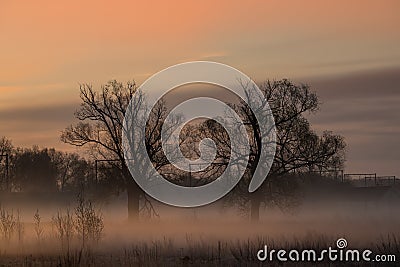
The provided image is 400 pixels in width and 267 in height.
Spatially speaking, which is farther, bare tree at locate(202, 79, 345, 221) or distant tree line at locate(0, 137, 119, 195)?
distant tree line at locate(0, 137, 119, 195)

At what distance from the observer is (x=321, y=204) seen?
68125mm

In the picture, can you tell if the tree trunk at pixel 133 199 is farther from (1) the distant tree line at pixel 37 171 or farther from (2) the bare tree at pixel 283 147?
(1) the distant tree line at pixel 37 171

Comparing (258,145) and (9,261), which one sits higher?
(258,145)

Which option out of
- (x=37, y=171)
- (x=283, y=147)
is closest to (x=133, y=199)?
(x=283, y=147)

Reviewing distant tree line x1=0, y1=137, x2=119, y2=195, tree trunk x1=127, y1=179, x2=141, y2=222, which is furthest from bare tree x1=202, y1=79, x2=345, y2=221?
distant tree line x1=0, y1=137, x2=119, y2=195

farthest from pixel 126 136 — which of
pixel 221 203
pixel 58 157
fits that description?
pixel 58 157

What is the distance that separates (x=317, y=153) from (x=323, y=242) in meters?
22.1

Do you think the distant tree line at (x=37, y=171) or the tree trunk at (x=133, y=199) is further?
the distant tree line at (x=37, y=171)

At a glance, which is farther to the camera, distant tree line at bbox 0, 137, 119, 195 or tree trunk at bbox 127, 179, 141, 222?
distant tree line at bbox 0, 137, 119, 195

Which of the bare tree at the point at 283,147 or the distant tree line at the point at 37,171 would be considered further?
the distant tree line at the point at 37,171

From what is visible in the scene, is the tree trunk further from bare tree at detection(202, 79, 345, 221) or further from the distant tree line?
the distant tree line

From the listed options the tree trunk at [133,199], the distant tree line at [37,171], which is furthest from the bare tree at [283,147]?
the distant tree line at [37,171]

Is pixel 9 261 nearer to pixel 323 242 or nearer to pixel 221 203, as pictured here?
pixel 323 242

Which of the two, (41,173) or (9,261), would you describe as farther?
(41,173)
